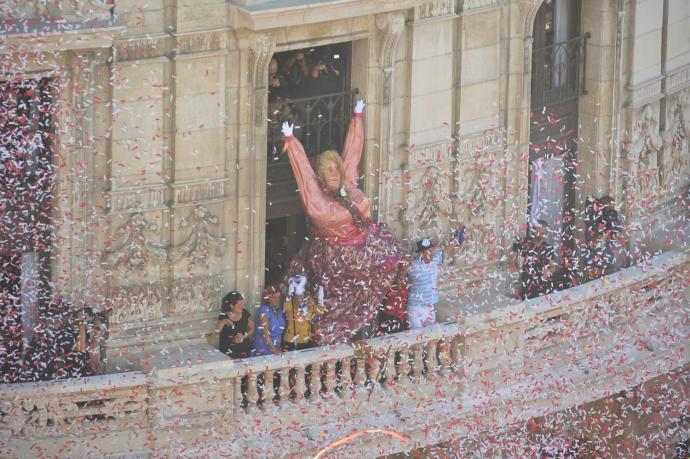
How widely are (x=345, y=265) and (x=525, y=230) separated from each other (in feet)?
10.2

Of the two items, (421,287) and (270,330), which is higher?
(421,287)

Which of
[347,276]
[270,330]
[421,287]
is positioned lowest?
[270,330]

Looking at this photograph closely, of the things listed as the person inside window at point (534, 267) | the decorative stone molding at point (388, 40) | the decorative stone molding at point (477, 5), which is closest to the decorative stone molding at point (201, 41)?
the decorative stone molding at point (388, 40)

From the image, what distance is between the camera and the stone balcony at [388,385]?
27.2 metres

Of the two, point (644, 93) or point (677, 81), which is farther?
point (677, 81)

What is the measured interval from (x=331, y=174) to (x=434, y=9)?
219cm

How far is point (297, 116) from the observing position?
1155 inches

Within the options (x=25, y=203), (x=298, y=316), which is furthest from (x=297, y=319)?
(x=25, y=203)

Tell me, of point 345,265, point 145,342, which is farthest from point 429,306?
point 145,342

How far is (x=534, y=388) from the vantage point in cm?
3003

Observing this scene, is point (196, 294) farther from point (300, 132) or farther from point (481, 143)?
point (481, 143)

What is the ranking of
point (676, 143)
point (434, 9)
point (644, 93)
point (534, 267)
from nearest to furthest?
point (434, 9) → point (534, 267) → point (644, 93) → point (676, 143)

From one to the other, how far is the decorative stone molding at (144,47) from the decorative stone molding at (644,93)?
684cm

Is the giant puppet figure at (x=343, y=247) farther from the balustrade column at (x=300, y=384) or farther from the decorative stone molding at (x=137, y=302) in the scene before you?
the decorative stone molding at (x=137, y=302)
